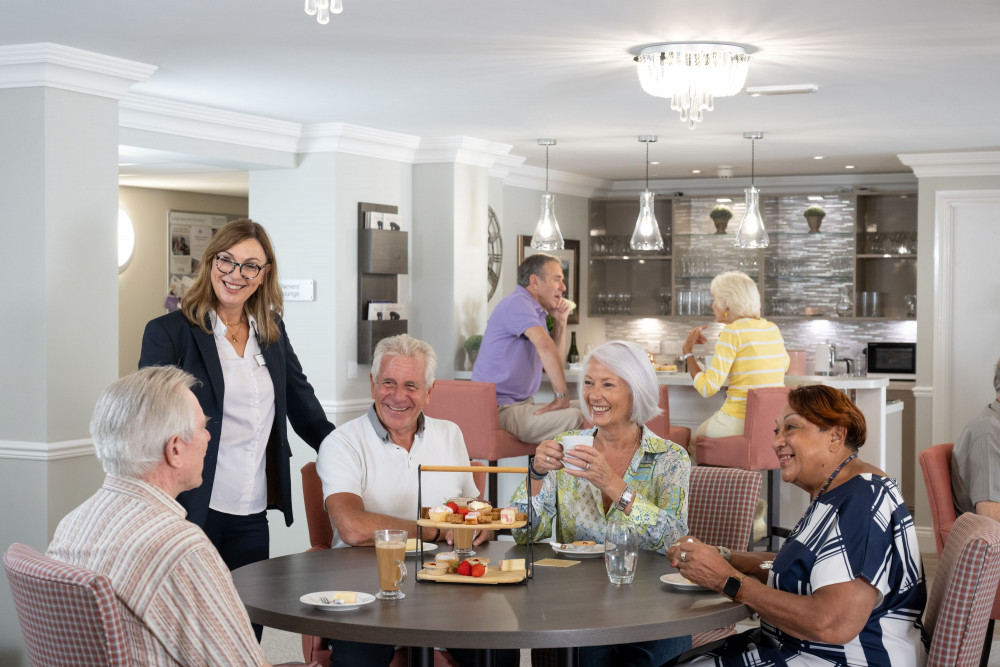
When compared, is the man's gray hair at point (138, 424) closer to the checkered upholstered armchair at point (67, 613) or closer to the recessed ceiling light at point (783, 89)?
the checkered upholstered armchair at point (67, 613)

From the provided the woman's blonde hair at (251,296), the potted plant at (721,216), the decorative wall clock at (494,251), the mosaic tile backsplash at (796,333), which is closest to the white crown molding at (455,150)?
the decorative wall clock at (494,251)

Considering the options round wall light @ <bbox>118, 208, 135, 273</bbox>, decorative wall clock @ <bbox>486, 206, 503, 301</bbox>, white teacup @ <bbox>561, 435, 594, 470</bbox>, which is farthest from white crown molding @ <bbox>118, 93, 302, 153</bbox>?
white teacup @ <bbox>561, 435, 594, 470</bbox>

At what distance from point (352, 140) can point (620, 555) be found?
4131 mm

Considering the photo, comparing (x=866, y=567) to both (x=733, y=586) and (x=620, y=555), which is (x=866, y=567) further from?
(x=620, y=555)

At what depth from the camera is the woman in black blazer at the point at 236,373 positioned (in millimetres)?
2930

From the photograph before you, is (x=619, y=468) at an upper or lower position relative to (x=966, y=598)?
upper

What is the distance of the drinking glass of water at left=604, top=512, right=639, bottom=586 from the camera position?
2389 millimetres

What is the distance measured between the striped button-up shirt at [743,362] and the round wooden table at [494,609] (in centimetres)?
256

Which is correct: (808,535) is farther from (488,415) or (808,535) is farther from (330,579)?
(488,415)

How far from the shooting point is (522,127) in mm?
6020

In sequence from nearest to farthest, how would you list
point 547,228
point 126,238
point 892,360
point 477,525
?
point 477,525 < point 547,228 < point 126,238 < point 892,360

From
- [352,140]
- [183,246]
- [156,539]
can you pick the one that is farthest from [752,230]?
[156,539]

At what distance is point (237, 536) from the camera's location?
300 cm

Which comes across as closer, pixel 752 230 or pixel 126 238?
pixel 752 230
